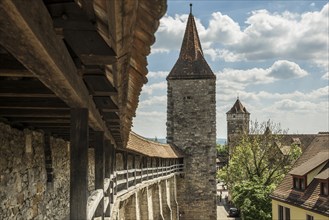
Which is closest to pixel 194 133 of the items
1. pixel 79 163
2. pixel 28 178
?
pixel 28 178

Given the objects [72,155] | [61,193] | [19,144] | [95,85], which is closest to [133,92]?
[95,85]

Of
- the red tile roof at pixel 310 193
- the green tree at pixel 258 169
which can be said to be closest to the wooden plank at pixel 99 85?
the red tile roof at pixel 310 193

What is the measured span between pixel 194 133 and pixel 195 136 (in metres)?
0.24

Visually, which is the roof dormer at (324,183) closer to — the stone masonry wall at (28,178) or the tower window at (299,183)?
the tower window at (299,183)

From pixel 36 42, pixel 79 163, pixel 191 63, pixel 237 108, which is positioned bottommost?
pixel 79 163

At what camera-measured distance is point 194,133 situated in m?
34.8

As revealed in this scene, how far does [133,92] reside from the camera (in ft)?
15.1

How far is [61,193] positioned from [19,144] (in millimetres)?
3193

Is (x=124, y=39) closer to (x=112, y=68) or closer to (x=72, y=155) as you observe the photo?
(x=112, y=68)

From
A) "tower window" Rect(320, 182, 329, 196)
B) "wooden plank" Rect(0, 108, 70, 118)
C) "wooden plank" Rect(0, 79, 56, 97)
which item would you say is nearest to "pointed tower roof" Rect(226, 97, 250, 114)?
"tower window" Rect(320, 182, 329, 196)

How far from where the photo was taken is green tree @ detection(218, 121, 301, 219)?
88.2 feet

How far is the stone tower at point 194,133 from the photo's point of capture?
3428cm

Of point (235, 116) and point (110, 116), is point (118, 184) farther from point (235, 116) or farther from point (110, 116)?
point (235, 116)

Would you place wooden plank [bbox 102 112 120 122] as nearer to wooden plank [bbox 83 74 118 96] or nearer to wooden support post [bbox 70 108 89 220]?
wooden plank [bbox 83 74 118 96]
